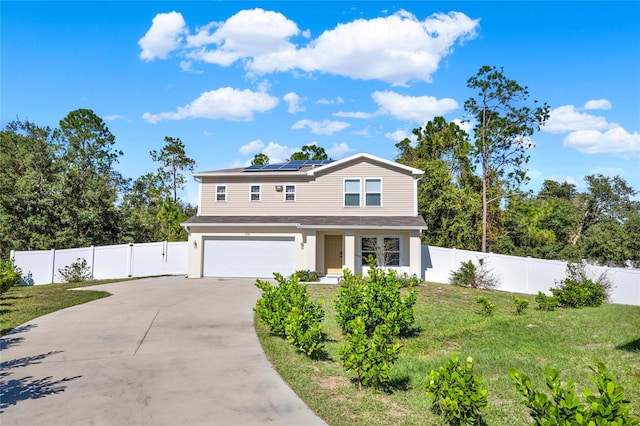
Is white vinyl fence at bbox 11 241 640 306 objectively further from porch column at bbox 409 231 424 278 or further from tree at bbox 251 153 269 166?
tree at bbox 251 153 269 166

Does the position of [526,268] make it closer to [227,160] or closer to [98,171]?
[227,160]

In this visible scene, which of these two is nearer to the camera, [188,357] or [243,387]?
[243,387]

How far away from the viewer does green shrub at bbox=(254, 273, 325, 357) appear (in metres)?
7.12

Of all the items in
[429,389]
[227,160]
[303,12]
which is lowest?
[429,389]

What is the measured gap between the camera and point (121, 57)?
15711mm

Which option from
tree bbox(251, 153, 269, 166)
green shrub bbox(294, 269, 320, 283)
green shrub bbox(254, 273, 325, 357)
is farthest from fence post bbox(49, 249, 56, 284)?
tree bbox(251, 153, 269, 166)

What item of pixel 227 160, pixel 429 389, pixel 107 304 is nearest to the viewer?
pixel 429 389

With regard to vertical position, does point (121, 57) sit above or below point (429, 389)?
above

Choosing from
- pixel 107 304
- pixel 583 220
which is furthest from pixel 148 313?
pixel 583 220

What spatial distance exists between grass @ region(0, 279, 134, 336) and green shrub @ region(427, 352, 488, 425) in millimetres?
9520

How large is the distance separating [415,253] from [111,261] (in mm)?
15367

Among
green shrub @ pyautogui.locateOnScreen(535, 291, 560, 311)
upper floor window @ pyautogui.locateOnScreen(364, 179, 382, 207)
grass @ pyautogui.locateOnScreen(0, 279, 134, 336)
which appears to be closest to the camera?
grass @ pyautogui.locateOnScreen(0, 279, 134, 336)

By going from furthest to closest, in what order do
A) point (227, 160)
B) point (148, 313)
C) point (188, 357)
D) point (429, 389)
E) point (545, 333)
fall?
point (227, 160) < point (148, 313) < point (545, 333) < point (188, 357) < point (429, 389)

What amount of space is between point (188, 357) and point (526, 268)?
52.6 ft
